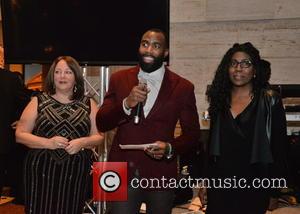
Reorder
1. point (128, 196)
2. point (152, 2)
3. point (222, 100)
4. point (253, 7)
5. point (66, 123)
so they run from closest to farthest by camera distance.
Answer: point (128, 196) < point (222, 100) < point (66, 123) < point (152, 2) < point (253, 7)

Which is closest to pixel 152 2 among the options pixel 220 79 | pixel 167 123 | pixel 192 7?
pixel 192 7

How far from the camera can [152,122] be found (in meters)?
2.30

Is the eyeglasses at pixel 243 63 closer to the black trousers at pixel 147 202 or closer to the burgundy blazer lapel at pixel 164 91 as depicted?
the burgundy blazer lapel at pixel 164 91

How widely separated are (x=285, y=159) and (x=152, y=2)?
2.40 meters

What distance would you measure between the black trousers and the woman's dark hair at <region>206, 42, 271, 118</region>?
1.94ft

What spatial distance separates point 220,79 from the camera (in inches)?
99.8

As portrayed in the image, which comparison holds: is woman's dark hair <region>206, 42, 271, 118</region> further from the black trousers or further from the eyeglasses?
the black trousers

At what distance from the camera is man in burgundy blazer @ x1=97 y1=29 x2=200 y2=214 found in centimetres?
228

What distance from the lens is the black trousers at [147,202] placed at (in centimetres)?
227

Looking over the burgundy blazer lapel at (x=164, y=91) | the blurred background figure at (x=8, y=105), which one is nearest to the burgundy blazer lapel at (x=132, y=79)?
the burgundy blazer lapel at (x=164, y=91)

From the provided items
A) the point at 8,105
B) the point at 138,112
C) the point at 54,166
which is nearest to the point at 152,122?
the point at 138,112

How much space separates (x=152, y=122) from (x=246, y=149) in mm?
566

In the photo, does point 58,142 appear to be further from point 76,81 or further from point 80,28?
point 80,28

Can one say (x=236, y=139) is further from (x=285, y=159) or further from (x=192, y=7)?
(x=192, y=7)
